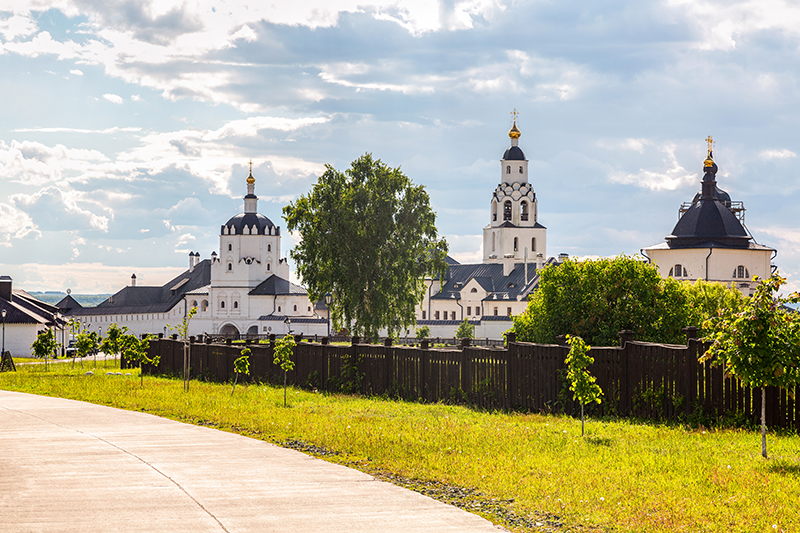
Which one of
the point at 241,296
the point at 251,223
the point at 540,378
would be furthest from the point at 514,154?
the point at 540,378

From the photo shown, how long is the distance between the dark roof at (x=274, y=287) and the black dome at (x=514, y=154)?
39.8 metres

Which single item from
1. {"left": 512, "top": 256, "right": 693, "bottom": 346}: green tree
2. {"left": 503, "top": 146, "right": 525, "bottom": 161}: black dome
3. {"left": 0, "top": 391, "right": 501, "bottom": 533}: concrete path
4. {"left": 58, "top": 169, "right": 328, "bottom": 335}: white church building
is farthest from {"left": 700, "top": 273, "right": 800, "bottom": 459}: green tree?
{"left": 503, "top": 146, "right": 525, "bottom": 161}: black dome

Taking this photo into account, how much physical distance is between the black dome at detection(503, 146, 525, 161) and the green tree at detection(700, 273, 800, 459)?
424 feet

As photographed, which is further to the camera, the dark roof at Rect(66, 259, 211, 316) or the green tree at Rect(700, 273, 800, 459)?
the dark roof at Rect(66, 259, 211, 316)

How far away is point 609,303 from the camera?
2197 cm

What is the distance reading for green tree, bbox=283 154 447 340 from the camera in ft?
173

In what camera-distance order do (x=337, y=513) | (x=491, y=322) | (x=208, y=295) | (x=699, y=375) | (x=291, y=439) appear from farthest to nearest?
1. (x=208, y=295)
2. (x=491, y=322)
3. (x=699, y=375)
4. (x=291, y=439)
5. (x=337, y=513)

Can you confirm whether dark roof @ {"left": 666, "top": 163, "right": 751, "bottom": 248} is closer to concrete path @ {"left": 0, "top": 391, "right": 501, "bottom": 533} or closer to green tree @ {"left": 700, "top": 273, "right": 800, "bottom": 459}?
green tree @ {"left": 700, "top": 273, "right": 800, "bottom": 459}

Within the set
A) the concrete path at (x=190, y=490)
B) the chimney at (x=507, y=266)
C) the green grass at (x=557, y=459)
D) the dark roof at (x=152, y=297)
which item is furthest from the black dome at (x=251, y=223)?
the concrete path at (x=190, y=490)

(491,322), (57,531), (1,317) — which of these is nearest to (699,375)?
(57,531)

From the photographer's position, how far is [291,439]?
46.2 feet

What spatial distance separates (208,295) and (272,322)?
16736 millimetres

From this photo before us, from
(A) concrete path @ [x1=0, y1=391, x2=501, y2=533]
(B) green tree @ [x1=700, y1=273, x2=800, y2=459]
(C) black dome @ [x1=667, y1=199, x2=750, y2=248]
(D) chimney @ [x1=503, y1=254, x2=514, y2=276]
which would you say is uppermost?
(C) black dome @ [x1=667, y1=199, x2=750, y2=248]

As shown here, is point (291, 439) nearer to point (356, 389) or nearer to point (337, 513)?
point (337, 513)
